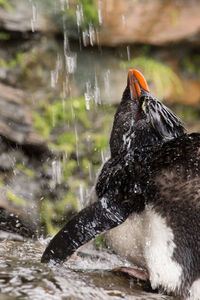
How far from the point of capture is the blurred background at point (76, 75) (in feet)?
15.9

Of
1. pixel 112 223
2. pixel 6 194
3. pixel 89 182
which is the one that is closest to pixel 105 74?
pixel 89 182

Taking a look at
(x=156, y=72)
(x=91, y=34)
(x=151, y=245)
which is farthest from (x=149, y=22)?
(x=151, y=245)

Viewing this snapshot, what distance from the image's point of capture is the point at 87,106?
18.1ft

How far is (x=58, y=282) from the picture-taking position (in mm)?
1894

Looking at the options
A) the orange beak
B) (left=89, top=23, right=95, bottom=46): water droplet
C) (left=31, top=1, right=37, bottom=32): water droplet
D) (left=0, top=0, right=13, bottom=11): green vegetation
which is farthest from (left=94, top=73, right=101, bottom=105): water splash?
the orange beak

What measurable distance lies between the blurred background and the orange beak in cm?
190

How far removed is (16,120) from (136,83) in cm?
204

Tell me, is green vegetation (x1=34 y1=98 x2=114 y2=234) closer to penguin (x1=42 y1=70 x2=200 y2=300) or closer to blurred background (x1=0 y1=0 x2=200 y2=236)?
blurred background (x1=0 y1=0 x2=200 y2=236)

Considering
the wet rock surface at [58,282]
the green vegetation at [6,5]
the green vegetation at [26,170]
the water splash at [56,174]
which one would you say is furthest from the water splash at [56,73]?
the wet rock surface at [58,282]

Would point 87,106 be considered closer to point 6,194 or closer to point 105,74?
point 105,74

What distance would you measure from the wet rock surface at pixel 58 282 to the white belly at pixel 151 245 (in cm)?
10

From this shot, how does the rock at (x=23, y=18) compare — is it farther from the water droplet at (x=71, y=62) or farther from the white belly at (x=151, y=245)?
the white belly at (x=151, y=245)

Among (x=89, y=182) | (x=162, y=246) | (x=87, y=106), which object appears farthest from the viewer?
(x=87, y=106)

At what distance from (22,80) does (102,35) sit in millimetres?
1160
